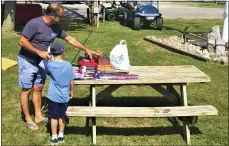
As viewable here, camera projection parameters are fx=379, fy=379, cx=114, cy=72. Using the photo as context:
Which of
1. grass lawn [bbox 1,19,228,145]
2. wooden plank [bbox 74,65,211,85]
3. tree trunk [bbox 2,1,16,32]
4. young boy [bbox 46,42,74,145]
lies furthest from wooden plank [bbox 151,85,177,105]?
tree trunk [bbox 2,1,16,32]

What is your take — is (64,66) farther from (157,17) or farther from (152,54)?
(157,17)

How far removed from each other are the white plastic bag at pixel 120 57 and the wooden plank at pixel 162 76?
0.27m

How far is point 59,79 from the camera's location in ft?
15.0

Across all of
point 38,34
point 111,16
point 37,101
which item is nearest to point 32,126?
point 37,101

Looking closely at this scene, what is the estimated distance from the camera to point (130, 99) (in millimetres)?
6695

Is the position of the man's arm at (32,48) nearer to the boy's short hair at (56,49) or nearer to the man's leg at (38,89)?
the boy's short hair at (56,49)

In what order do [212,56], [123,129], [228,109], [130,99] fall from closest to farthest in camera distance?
[123,129] < [228,109] < [130,99] < [212,56]

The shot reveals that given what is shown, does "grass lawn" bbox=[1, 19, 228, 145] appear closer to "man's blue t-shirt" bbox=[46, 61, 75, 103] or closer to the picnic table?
the picnic table

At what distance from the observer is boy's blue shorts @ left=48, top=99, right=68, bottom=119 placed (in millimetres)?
Result: 4691

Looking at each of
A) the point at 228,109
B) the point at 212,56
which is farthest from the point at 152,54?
→ the point at 228,109

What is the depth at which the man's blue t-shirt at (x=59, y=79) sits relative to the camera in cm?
457

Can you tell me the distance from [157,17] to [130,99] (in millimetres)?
9095

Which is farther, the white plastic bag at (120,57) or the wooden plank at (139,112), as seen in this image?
the white plastic bag at (120,57)

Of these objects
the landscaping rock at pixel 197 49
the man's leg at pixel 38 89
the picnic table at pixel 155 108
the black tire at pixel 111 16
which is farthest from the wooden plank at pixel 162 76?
the black tire at pixel 111 16
